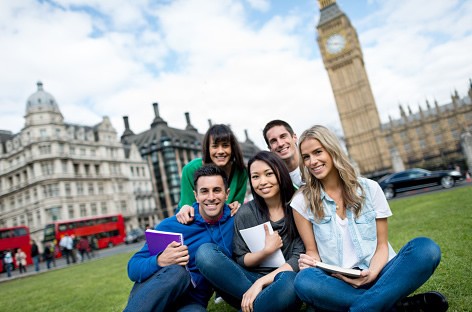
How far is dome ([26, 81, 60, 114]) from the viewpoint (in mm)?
43906

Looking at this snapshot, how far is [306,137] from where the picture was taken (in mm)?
2967

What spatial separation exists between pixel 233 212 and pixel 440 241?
3514 millimetres

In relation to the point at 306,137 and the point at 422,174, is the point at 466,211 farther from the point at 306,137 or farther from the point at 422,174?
the point at 422,174

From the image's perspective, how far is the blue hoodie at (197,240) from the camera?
10.1 ft

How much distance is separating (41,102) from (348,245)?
50345mm

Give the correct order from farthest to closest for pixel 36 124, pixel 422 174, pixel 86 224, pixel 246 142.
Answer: pixel 246 142
pixel 36 124
pixel 86 224
pixel 422 174

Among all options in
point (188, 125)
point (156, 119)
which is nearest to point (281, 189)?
point (156, 119)

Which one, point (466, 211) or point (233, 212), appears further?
point (466, 211)

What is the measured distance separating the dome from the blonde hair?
49.3m

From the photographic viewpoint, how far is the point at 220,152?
13.3ft

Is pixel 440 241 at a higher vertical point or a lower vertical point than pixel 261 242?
lower

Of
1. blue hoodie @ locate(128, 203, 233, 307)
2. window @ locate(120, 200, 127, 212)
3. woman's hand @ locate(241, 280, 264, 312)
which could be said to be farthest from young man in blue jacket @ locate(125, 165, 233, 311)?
window @ locate(120, 200, 127, 212)

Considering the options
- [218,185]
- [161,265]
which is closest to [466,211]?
[218,185]

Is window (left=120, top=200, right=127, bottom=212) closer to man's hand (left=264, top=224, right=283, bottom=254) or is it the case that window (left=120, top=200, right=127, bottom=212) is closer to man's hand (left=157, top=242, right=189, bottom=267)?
man's hand (left=157, top=242, right=189, bottom=267)
